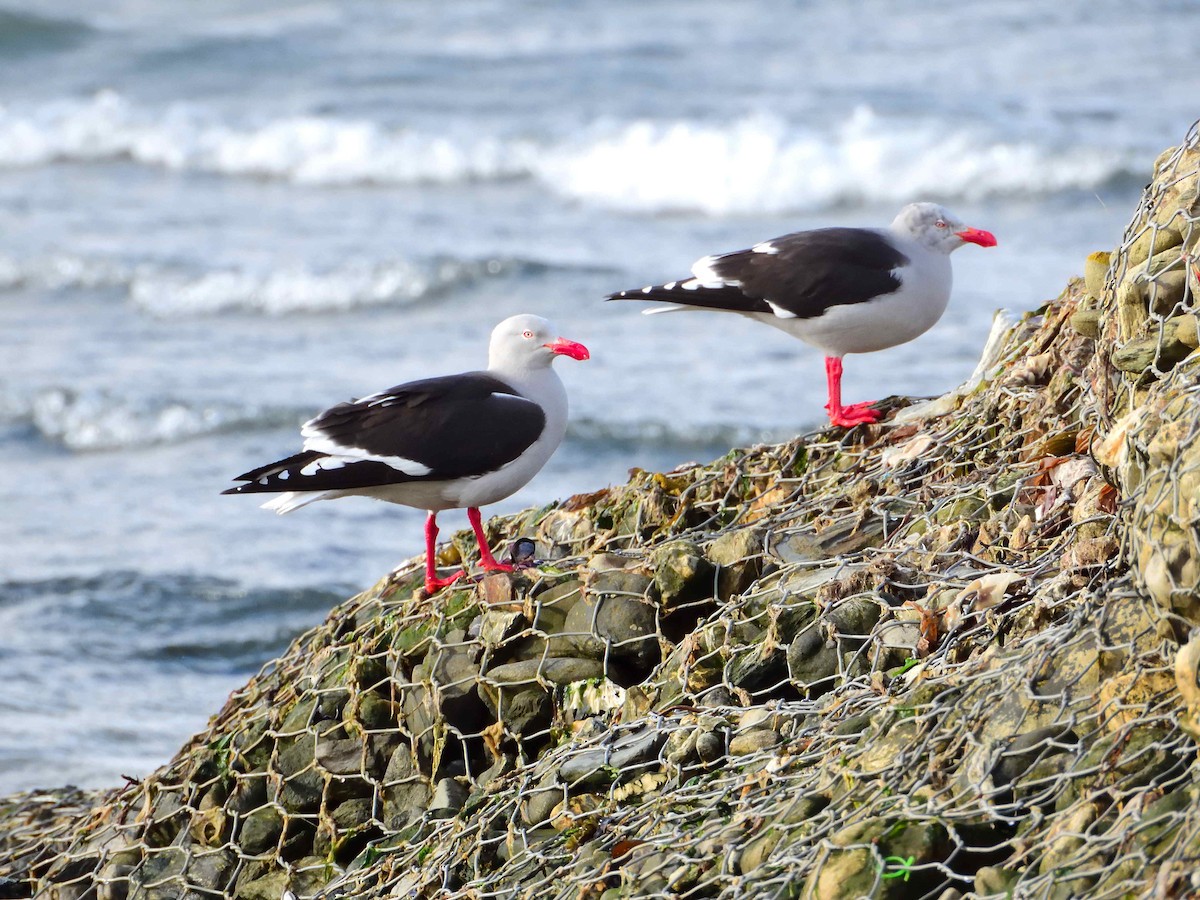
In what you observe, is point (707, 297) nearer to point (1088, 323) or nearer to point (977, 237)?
point (977, 237)

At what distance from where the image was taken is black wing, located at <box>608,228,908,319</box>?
21.9 feet

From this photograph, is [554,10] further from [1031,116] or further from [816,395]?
[816,395]

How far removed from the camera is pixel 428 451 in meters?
5.48

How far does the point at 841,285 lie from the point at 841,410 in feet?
1.83

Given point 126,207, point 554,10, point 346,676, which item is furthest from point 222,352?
point 554,10

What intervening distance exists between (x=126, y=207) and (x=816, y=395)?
11.1 m

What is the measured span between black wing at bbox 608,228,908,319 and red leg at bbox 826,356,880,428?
0.90 feet

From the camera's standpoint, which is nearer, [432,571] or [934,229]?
[432,571]

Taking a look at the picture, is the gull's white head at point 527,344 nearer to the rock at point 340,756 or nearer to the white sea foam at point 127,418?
the rock at point 340,756

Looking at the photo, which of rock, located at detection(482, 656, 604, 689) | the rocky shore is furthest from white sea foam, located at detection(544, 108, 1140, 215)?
rock, located at detection(482, 656, 604, 689)

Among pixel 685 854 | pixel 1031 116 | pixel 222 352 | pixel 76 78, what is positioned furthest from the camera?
pixel 76 78

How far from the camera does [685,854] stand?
3.82 meters

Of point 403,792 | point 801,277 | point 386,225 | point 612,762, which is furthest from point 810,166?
point 612,762

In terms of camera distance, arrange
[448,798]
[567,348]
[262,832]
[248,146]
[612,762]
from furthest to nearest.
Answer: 1. [248,146]
2. [567,348]
3. [262,832]
4. [448,798]
5. [612,762]
